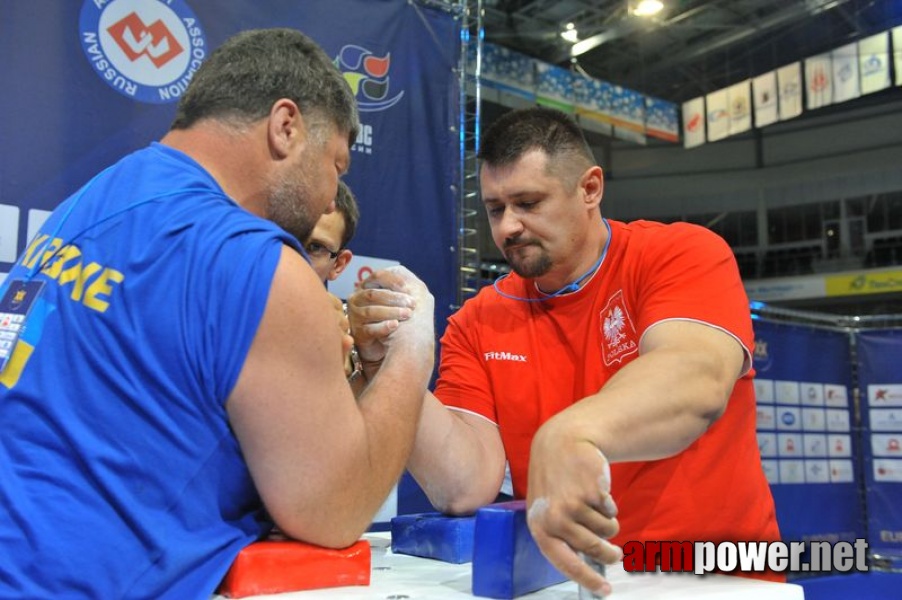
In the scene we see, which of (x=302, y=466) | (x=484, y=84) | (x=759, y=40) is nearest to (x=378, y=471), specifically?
(x=302, y=466)

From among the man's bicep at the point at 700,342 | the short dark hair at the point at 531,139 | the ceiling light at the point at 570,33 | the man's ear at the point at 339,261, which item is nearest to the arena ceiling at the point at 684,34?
the ceiling light at the point at 570,33

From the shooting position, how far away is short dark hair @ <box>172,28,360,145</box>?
3.37ft

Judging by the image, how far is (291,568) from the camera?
0.83 m

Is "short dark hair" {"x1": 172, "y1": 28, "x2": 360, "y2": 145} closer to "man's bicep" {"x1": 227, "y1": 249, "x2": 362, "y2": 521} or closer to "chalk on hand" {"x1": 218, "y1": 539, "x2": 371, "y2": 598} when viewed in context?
"man's bicep" {"x1": 227, "y1": 249, "x2": 362, "y2": 521}

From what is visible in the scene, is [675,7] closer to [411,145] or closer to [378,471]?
[411,145]

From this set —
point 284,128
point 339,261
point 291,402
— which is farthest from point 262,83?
point 339,261

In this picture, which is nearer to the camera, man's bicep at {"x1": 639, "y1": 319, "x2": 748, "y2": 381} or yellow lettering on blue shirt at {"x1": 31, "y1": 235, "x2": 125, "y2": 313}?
yellow lettering on blue shirt at {"x1": 31, "y1": 235, "x2": 125, "y2": 313}

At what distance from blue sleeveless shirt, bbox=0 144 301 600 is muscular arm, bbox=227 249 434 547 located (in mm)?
19

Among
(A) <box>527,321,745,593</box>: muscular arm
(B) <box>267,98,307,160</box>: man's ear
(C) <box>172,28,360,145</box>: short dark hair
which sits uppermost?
(C) <box>172,28,360,145</box>: short dark hair

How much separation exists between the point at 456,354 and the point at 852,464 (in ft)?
14.9

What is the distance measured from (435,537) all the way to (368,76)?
98.2 inches

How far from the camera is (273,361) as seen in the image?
811 mm

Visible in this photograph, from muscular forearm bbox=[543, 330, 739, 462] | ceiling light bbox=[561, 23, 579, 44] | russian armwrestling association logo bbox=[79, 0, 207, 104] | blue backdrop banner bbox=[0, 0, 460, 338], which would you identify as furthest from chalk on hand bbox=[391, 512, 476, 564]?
ceiling light bbox=[561, 23, 579, 44]

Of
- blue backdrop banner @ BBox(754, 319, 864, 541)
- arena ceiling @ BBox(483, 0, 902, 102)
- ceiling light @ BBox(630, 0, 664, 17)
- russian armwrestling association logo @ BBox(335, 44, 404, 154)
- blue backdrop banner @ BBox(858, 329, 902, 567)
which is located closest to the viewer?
russian armwrestling association logo @ BBox(335, 44, 404, 154)
